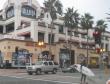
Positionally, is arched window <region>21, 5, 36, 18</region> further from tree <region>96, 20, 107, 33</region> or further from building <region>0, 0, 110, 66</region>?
tree <region>96, 20, 107, 33</region>

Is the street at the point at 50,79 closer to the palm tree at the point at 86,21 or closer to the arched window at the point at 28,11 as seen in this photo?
the arched window at the point at 28,11

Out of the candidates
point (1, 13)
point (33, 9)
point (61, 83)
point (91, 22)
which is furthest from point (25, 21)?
point (61, 83)

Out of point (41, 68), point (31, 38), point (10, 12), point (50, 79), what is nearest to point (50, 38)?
point (31, 38)

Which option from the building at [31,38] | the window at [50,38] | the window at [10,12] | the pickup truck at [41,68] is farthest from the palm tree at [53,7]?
the pickup truck at [41,68]

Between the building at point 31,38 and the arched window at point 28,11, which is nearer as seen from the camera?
the building at point 31,38

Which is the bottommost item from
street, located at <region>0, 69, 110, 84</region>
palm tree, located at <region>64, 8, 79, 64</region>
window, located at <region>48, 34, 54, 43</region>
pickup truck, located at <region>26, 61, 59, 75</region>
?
street, located at <region>0, 69, 110, 84</region>

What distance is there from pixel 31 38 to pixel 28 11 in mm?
10601

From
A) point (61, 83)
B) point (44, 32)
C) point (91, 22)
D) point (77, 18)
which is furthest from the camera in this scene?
point (91, 22)

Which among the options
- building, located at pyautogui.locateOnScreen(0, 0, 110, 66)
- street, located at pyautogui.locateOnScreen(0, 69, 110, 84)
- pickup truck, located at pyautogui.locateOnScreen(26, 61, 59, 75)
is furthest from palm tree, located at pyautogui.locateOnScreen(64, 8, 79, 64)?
street, located at pyautogui.locateOnScreen(0, 69, 110, 84)

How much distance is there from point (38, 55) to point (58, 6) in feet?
36.9

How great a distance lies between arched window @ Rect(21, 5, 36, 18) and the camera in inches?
2948

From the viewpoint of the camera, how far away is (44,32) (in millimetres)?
70875

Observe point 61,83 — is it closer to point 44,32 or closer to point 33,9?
point 44,32

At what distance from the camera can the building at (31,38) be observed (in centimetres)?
6412
